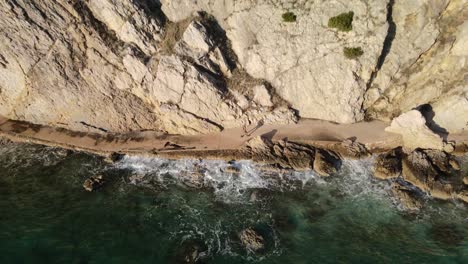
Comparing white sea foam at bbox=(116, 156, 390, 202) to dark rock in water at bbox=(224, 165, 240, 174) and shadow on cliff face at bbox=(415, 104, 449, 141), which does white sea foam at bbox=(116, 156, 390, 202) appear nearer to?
dark rock in water at bbox=(224, 165, 240, 174)

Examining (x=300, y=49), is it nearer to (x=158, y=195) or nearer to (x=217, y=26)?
(x=217, y=26)

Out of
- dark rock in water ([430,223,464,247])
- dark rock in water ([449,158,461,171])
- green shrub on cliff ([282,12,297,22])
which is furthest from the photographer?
green shrub on cliff ([282,12,297,22])

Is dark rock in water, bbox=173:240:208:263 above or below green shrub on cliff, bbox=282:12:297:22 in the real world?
below

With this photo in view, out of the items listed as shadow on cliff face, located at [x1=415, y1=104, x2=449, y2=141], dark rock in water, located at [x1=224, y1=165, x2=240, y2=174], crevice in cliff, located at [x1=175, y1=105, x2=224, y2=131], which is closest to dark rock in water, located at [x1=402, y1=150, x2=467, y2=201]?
shadow on cliff face, located at [x1=415, y1=104, x2=449, y2=141]

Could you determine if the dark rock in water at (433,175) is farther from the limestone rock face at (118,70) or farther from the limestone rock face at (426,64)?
the limestone rock face at (118,70)

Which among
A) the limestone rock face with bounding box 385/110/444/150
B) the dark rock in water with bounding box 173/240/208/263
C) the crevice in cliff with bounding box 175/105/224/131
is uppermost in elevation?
the limestone rock face with bounding box 385/110/444/150

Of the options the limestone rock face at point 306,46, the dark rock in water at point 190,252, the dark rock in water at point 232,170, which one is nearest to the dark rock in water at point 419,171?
the limestone rock face at point 306,46

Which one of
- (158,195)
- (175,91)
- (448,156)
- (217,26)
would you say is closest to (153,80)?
(175,91)
